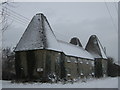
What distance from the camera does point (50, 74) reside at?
34.1 metres

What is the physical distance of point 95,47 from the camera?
61.6 m

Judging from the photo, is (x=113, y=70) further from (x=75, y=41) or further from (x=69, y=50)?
(x=69, y=50)

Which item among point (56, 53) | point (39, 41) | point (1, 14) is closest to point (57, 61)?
point (56, 53)

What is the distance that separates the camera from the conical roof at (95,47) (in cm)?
5916

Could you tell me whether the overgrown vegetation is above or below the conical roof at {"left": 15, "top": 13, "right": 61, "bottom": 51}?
below

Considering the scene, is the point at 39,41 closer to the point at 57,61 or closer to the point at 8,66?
the point at 57,61

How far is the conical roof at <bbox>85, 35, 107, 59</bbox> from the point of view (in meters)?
59.2

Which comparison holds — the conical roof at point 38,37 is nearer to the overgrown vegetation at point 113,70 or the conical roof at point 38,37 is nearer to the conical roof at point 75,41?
the conical roof at point 75,41

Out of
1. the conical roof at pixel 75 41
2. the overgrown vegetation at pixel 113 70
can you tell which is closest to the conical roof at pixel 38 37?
the conical roof at pixel 75 41

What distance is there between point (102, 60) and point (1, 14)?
1772 inches

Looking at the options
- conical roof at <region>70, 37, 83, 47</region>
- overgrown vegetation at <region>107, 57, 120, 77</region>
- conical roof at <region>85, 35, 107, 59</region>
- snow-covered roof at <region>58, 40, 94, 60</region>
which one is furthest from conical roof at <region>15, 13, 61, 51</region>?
overgrown vegetation at <region>107, 57, 120, 77</region>

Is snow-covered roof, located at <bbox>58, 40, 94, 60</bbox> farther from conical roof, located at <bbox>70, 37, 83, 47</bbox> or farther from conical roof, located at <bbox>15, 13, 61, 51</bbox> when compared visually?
conical roof, located at <bbox>70, 37, 83, 47</bbox>

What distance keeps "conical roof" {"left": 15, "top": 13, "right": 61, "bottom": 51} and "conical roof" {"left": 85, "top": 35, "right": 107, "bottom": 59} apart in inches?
897

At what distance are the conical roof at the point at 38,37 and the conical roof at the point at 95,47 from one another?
22787 millimetres
